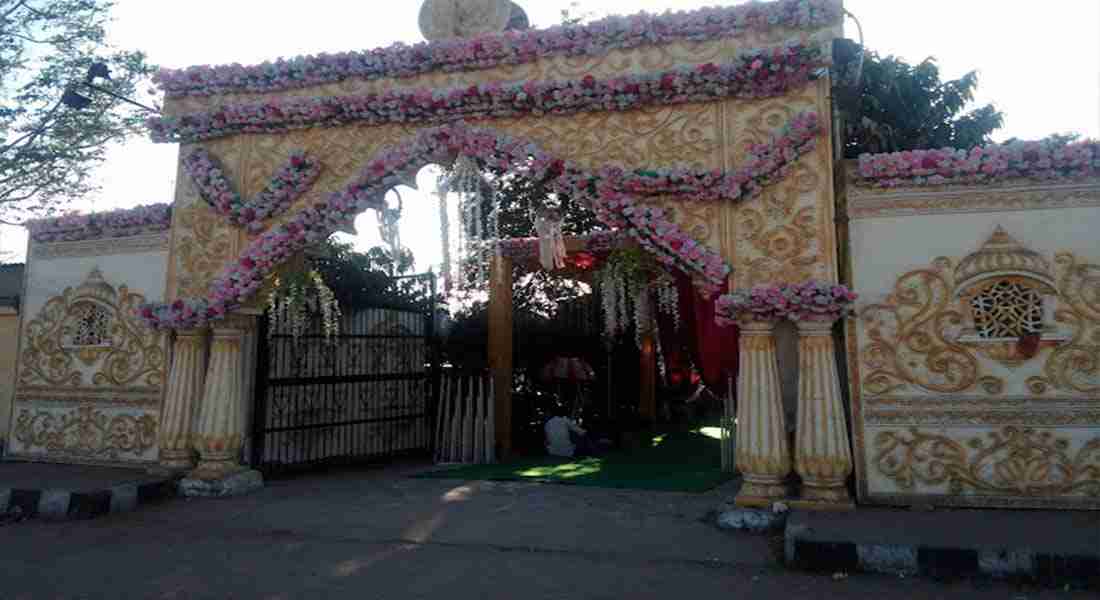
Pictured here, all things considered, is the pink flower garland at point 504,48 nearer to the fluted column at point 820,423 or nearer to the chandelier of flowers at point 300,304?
the chandelier of flowers at point 300,304

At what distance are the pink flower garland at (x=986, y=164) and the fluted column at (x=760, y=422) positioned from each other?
142 centimetres

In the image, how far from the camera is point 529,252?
9.20 meters

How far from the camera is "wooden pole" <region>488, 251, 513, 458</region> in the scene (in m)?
9.01

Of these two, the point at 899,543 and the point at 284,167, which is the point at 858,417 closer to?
the point at 899,543

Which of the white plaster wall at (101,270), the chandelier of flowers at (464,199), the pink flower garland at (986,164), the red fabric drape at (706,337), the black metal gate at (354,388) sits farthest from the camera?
the black metal gate at (354,388)

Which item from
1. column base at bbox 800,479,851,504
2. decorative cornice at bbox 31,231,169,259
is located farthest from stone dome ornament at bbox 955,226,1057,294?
decorative cornice at bbox 31,231,169,259

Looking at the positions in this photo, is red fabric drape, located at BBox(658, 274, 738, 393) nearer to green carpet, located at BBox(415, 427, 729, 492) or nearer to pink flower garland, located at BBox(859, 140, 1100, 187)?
green carpet, located at BBox(415, 427, 729, 492)

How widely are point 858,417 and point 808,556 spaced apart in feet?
4.84

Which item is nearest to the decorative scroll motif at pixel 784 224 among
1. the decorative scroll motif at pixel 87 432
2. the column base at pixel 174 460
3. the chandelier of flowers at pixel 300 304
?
the chandelier of flowers at pixel 300 304

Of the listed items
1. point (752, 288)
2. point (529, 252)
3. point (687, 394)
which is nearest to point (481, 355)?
point (529, 252)

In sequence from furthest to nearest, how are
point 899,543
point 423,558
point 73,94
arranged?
point 73,94, point 423,558, point 899,543

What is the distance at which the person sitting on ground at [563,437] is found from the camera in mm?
9109

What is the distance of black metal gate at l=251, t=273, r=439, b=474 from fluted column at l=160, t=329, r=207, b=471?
2.19 feet

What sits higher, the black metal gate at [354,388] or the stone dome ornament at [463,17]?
the stone dome ornament at [463,17]
